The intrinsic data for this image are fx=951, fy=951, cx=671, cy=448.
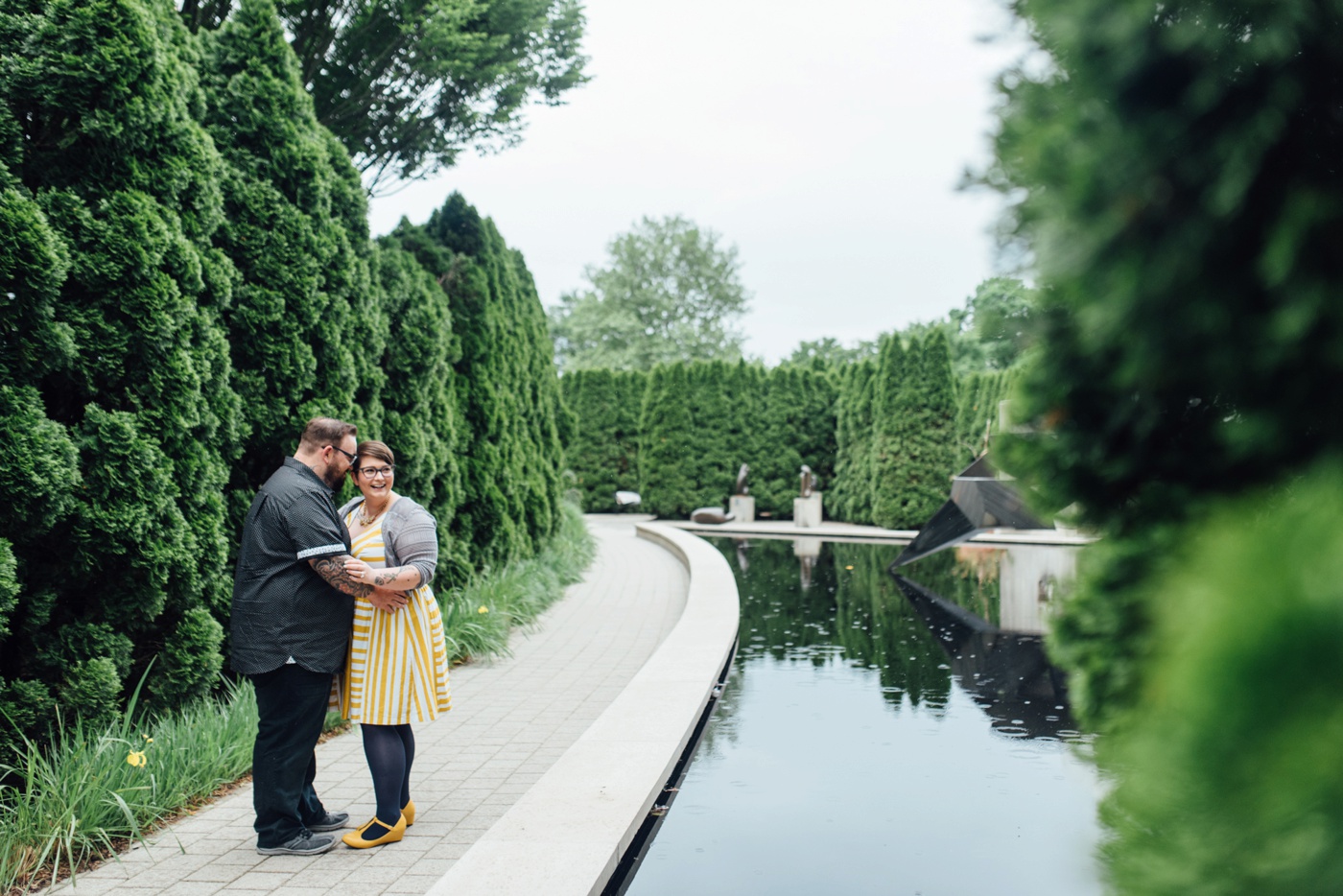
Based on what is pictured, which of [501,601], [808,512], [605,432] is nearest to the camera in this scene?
[501,601]

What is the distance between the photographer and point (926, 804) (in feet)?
15.7

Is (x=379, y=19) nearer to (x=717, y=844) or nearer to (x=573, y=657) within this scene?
(x=573, y=657)

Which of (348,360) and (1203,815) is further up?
(348,360)

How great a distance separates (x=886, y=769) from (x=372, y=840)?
2.81 m

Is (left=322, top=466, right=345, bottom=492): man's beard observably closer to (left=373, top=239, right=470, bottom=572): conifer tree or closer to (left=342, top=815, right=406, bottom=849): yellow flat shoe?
(left=342, top=815, right=406, bottom=849): yellow flat shoe

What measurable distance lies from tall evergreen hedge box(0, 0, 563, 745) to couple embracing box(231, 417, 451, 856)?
105 cm

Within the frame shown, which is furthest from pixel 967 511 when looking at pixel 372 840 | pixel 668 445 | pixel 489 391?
pixel 668 445

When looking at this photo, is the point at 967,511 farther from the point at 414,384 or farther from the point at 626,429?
the point at 626,429

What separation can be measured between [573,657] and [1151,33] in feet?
23.6

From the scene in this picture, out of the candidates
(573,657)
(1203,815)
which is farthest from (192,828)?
(1203,815)

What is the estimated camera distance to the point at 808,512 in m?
21.6

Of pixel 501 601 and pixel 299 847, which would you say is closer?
pixel 299 847

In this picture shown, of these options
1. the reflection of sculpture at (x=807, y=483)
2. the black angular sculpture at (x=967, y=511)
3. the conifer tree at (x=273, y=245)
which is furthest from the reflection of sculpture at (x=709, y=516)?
the conifer tree at (x=273, y=245)

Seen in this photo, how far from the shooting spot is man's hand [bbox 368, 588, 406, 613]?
406 centimetres
